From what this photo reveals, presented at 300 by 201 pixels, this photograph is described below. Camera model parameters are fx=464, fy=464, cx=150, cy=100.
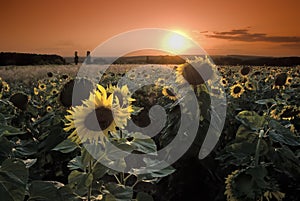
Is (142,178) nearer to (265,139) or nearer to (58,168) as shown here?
(265,139)

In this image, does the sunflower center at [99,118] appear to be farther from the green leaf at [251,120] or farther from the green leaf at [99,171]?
the green leaf at [251,120]

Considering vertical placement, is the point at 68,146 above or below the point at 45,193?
above

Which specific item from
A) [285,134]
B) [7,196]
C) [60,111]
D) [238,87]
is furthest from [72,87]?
[238,87]

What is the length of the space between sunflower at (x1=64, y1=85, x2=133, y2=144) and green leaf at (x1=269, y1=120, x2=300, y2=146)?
1004 millimetres

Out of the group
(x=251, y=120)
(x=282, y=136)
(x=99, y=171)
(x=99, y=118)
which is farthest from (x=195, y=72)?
(x=99, y=171)

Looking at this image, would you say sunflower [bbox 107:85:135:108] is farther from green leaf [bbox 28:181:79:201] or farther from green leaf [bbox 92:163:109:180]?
green leaf [bbox 28:181:79:201]

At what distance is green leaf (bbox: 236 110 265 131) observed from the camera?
2.61 m

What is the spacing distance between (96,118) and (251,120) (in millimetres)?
1103

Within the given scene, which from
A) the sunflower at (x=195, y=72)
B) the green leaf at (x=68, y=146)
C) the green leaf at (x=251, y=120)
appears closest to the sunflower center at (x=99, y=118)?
the green leaf at (x=68, y=146)

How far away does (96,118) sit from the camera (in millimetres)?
1880

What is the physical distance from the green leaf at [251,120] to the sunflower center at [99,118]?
1.01 m

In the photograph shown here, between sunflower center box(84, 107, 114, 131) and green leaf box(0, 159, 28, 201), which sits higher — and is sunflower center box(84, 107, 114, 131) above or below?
above

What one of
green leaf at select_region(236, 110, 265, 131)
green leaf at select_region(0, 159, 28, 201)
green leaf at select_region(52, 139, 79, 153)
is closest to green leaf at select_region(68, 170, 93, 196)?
green leaf at select_region(52, 139, 79, 153)

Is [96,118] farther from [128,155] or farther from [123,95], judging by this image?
[123,95]
